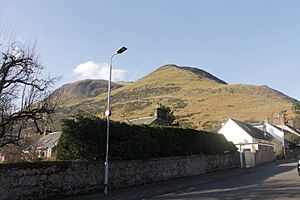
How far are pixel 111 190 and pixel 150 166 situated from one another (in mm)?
4286

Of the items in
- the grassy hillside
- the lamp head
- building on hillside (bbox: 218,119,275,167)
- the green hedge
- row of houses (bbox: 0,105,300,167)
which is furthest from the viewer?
the grassy hillside

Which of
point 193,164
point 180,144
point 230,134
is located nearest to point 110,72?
point 180,144

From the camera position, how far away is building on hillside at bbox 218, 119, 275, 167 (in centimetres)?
4169

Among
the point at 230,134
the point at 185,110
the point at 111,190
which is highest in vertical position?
the point at 185,110

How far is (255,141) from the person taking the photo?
2271 inches

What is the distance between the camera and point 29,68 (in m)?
17.8

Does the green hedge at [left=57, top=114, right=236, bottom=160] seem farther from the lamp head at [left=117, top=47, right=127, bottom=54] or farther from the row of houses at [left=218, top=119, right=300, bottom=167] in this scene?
the row of houses at [left=218, top=119, right=300, bottom=167]

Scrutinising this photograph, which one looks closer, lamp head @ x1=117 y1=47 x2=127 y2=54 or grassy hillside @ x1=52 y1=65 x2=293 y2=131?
lamp head @ x1=117 y1=47 x2=127 y2=54

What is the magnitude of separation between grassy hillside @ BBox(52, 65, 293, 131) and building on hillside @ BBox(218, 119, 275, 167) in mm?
19650

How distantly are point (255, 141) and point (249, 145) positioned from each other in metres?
6.83

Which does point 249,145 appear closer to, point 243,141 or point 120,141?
point 243,141

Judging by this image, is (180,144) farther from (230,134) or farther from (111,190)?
(230,134)

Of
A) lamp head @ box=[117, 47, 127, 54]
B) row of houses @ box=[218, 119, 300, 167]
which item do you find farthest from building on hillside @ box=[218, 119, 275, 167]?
lamp head @ box=[117, 47, 127, 54]

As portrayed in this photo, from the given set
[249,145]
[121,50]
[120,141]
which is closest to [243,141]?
[249,145]
